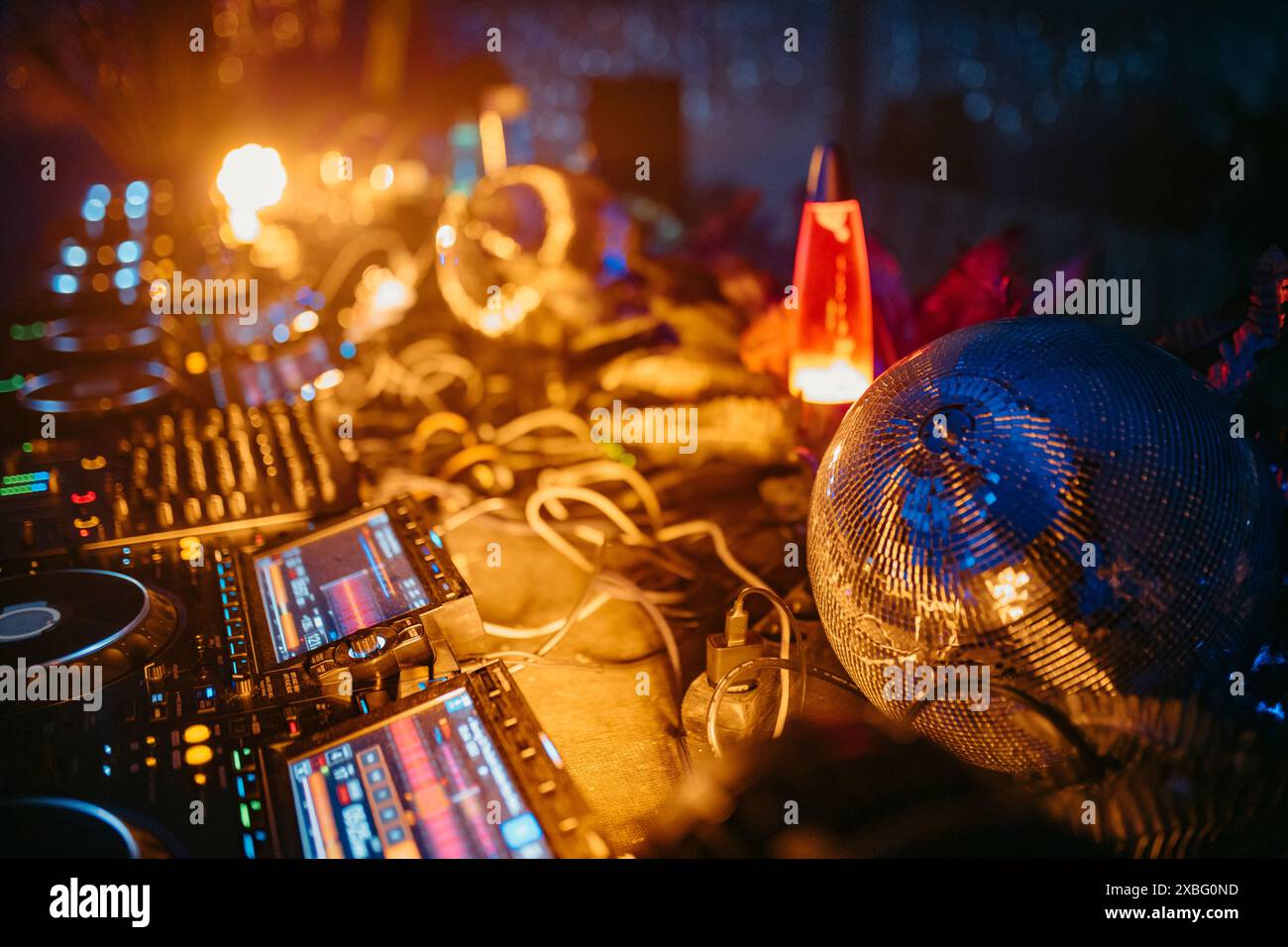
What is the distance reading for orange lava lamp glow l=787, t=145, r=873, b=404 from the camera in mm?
1126

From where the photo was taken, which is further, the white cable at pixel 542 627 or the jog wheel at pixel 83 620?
the white cable at pixel 542 627

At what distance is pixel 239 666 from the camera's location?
0.79 m

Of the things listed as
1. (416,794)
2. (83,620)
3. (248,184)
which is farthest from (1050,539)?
(248,184)

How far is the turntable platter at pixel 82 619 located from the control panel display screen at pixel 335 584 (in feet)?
0.34

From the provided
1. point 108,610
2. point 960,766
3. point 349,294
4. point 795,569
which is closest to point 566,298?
point 349,294

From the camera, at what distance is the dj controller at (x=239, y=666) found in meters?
0.62

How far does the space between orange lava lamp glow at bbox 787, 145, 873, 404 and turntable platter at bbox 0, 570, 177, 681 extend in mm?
800

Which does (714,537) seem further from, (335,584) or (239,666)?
(239,666)
